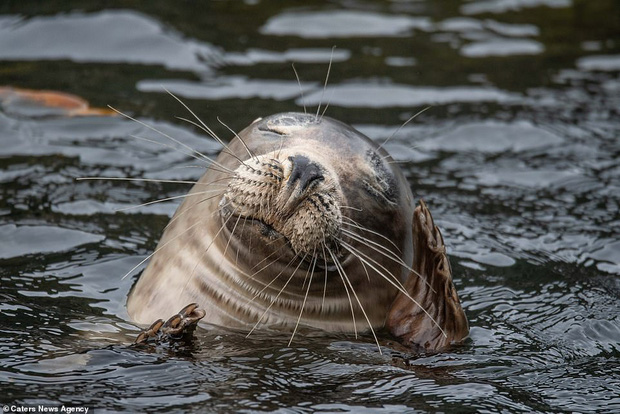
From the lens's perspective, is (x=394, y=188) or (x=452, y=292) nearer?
(x=452, y=292)

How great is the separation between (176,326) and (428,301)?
50.3 inches

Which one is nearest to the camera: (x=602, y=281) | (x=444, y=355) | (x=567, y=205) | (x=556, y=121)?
(x=444, y=355)

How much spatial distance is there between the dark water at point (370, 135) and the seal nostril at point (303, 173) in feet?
2.60

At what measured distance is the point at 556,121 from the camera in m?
9.48

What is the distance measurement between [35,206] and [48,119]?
6.19 feet

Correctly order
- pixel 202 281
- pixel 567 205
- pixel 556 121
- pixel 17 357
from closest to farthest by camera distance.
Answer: pixel 17 357, pixel 202 281, pixel 567 205, pixel 556 121

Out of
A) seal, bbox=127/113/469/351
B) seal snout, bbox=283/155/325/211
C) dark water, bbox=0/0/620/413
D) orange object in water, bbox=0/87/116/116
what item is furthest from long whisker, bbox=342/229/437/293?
orange object in water, bbox=0/87/116/116

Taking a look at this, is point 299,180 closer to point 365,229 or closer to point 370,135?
point 365,229

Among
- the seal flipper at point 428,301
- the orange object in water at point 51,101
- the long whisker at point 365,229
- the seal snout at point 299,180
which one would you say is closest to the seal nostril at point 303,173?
the seal snout at point 299,180

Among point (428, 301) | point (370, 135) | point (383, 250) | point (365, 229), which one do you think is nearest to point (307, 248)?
point (365, 229)

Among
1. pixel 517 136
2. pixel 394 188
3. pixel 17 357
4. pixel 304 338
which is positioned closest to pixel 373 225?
pixel 394 188

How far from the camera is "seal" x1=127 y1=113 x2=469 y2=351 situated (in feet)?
15.9

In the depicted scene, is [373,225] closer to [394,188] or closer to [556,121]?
[394,188]

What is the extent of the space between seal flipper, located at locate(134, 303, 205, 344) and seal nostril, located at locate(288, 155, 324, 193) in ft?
2.36
